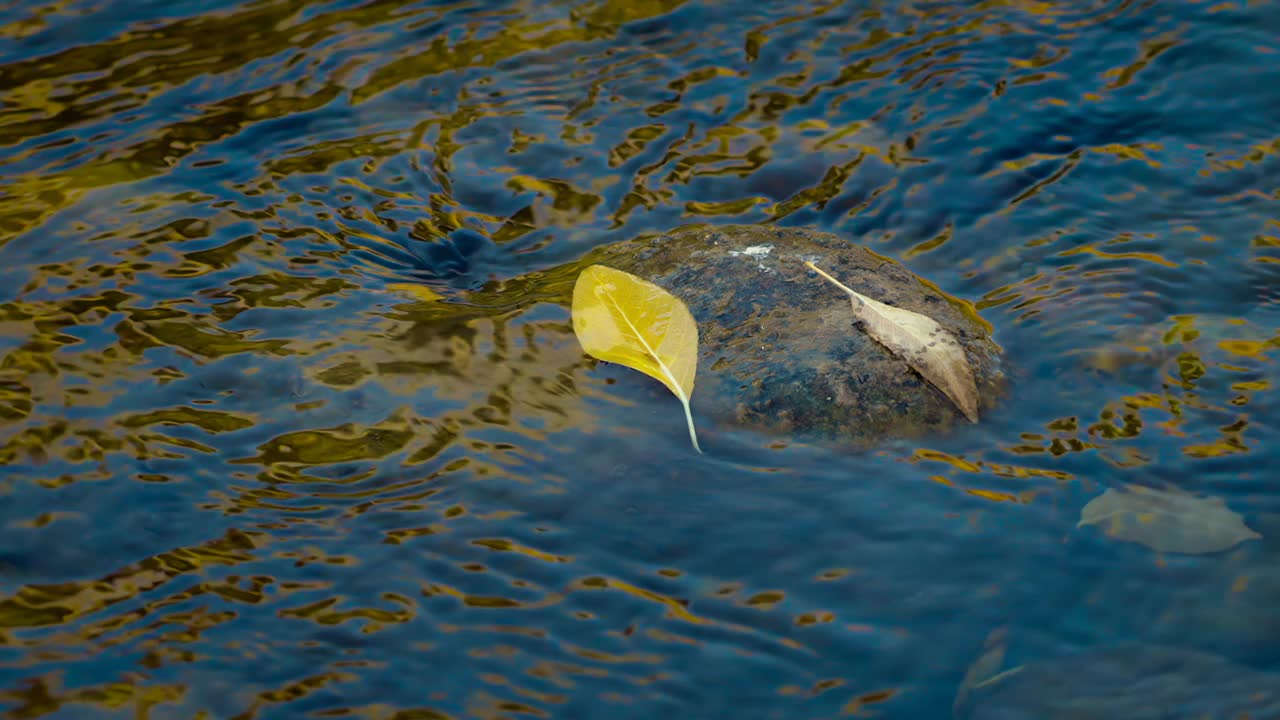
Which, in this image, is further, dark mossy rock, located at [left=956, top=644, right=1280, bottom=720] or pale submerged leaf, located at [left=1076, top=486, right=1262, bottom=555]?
pale submerged leaf, located at [left=1076, top=486, right=1262, bottom=555]

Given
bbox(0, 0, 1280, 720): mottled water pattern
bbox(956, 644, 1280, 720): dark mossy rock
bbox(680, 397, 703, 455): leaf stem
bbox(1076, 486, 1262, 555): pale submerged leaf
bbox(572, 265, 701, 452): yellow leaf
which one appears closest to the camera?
bbox(956, 644, 1280, 720): dark mossy rock

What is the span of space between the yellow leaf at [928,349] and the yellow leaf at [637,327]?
505mm

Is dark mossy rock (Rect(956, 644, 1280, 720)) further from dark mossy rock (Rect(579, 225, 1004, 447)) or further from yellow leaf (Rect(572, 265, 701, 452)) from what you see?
yellow leaf (Rect(572, 265, 701, 452))

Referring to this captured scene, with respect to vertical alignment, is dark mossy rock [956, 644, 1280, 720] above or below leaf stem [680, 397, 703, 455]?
below

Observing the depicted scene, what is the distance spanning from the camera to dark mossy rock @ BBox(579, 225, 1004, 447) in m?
2.93

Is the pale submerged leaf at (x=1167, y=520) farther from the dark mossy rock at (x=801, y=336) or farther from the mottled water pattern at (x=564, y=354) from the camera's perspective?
the dark mossy rock at (x=801, y=336)

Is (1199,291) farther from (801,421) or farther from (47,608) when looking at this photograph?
(47,608)

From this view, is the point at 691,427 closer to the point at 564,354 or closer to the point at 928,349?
the point at 564,354

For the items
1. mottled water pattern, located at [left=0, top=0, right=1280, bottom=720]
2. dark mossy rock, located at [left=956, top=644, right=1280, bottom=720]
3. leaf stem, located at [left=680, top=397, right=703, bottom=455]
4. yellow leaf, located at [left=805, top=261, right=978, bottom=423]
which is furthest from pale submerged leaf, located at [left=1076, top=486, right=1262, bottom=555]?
leaf stem, located at [left=680, top=397, right=703, bottom=455]

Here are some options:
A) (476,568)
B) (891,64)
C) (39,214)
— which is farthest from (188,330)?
(891,64)

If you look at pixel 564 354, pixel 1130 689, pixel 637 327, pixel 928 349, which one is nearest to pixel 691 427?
pixel 637 327

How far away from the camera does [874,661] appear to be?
8.10ft

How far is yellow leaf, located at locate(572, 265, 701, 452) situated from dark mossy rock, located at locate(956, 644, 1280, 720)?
98cm

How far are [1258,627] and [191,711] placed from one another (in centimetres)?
239
